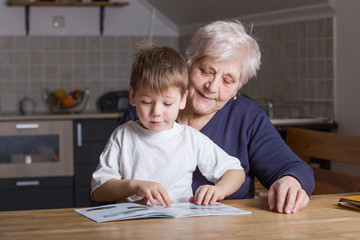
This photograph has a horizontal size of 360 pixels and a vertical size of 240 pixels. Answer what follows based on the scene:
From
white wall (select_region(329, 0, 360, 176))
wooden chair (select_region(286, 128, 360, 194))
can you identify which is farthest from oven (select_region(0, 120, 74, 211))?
wooden chair (select_region(286, 128, 360, 194))

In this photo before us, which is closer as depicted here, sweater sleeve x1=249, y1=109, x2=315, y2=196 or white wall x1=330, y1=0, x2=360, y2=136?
sweater sleeve x1=249, y1=109, x2=315, y2=196

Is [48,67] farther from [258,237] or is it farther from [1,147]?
[258,237]

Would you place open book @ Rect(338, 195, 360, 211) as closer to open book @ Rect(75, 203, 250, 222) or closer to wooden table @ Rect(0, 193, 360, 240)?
wooden table @ Rect(0, 193, 360, 240)

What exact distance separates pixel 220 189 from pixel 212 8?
117 inches

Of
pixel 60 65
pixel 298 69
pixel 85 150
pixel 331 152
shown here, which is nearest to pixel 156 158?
pixel 331 152

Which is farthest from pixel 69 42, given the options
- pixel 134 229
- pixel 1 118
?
pixel 134 229

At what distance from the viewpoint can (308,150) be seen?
2.15 metres

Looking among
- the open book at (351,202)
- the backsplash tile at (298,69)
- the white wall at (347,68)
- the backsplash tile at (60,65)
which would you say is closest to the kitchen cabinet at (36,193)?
the backsplash tile at (60,65)

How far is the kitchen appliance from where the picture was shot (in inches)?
187

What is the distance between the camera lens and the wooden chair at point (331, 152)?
75.8 inches

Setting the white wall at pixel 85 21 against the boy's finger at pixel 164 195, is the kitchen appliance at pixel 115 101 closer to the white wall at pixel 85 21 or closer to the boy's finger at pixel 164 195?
the white wall at pixel 85 21

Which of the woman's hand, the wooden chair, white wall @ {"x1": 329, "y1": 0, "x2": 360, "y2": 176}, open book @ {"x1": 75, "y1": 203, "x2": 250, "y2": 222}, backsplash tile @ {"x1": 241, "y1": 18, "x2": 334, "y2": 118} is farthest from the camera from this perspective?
backsplash tile @ {"x1": 241, "y1": 18, "x2": 334, "y2": 118}

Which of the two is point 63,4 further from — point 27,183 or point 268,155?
point 268,155

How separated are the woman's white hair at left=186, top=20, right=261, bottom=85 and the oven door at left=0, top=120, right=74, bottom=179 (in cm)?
262
